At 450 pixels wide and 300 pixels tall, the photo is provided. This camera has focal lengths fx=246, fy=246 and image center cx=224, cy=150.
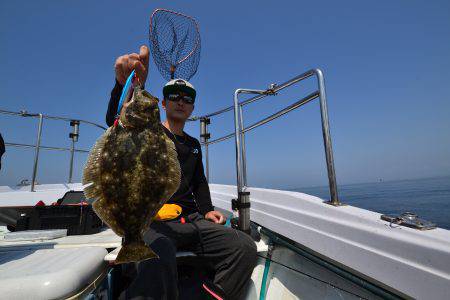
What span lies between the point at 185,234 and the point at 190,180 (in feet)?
2.54

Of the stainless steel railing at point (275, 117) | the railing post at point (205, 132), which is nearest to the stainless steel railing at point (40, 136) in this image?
the railing post at point (205, 132)

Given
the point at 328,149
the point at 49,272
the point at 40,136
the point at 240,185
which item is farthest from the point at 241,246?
A: the point at 40,136

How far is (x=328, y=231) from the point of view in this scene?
1809mm

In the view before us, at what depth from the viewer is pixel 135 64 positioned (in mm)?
1836

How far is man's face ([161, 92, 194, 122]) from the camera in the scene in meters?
Result: 2.85

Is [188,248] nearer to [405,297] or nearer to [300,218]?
[300,218]

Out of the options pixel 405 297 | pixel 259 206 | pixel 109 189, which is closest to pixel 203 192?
pixel 259 206

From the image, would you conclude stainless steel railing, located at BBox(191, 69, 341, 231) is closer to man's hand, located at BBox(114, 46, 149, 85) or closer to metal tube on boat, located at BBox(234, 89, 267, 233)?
metal tube on boat, located at BBox(234, 89, 267, 233)

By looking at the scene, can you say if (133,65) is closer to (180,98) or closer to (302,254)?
(180,98)

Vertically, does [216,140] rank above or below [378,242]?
above

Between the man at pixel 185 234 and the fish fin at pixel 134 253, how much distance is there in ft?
0.85

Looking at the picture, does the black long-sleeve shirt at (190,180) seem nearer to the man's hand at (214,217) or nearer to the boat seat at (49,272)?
the man's hand at (214,217)

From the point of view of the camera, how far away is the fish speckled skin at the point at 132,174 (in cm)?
154

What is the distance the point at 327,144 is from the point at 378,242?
33.6 inches
